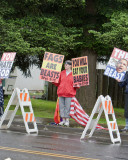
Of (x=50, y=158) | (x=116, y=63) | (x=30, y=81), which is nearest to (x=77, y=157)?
(x=50, y=158)

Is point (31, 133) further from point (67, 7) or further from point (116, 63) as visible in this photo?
point (67, 7)

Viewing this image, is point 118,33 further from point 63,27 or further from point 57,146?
point 57,146

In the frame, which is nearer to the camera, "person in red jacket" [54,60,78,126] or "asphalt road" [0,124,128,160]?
"asphalt road" [0,124,128,160]

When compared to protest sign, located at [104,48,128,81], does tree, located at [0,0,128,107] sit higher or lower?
higher

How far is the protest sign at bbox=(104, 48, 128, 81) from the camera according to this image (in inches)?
456

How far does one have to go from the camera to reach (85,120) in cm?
1313

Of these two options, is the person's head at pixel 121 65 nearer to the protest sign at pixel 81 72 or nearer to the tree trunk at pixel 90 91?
the protest sign at pixel 81 72

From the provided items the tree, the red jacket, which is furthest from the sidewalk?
the tree

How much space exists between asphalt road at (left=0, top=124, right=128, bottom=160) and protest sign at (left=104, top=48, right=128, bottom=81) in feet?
5.27

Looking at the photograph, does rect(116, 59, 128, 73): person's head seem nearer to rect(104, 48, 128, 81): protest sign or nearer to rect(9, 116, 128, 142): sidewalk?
rect(104, 48, 128, 81): protest sign

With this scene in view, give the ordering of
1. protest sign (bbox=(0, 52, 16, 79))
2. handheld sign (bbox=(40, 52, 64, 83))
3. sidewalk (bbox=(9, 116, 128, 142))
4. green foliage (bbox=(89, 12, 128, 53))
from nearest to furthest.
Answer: sidewalk (bbox=(9, 116, 128, 142)) → protest sign (bbox=(0, 52, 16, 79)) → handheld sign (bbox=(40, 52, 64, 83)) → green foliage (bbox=(89, 12, 128, 53))

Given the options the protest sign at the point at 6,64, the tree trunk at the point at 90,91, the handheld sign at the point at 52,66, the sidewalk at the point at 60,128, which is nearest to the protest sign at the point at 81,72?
the handheld sign at the point at 52,66

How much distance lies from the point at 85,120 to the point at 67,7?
5.39m

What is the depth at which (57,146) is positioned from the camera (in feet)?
29.7
